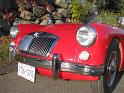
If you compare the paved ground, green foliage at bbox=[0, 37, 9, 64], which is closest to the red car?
the paved ground

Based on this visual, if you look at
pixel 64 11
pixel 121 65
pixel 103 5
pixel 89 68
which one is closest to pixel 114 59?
pixel 121 65

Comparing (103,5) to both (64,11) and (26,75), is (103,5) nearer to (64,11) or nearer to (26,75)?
(64,11)

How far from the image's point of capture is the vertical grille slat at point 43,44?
456 centimetres

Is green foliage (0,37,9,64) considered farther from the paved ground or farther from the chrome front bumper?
the chrome front bumper

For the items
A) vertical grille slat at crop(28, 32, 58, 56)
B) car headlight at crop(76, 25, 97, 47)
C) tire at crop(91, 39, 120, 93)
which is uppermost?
car headlight at crop(76, 25, 97, 47)

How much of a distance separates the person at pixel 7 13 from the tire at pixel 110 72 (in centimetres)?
383

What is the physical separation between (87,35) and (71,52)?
0.34 m

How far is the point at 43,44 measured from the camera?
181 inches

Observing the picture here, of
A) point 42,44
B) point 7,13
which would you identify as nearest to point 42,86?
point 42,44

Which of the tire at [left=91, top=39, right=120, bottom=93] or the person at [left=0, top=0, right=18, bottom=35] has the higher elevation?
the person at [left=0, top=0, right=18, bottom=35]

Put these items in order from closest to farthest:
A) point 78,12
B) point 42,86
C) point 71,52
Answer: point 71,52 → point 42,86 → point 78,12

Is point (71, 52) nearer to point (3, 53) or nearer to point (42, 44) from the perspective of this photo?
point (42, 44)

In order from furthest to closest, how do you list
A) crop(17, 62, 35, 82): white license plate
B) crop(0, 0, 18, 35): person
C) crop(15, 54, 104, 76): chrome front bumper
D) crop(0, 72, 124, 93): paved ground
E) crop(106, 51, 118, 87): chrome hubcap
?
crop(0, 0, 18, 35): person
crop(0, 72, 124, 93): paved ground
crop(106, 51, 118, 87): chrome hubcap
crop(17, 62, 35, 82): white license plate
crop(15, 54, 104, 76): chrome front bumper

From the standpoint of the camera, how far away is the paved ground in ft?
15.9
